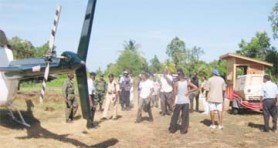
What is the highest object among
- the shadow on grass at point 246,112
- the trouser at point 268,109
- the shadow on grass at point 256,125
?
the trouser at point 268,109

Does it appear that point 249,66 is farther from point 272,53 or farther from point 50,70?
point 272,53

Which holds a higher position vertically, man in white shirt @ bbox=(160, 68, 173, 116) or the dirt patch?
man in white shirt @ bbox=(160, 68, 173, 116)

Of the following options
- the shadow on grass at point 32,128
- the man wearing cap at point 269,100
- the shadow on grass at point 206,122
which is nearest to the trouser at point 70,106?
the shadow on grass at point 32,128

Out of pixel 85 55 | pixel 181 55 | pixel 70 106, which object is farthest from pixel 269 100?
pixel 181 55

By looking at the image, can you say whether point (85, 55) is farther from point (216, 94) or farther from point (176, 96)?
point (216, 94)

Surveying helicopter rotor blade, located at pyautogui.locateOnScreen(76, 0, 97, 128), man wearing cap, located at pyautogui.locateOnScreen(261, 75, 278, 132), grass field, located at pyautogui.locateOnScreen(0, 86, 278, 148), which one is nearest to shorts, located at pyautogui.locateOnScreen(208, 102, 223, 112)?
grass field, located at pyautogui.locateOnScreen(0, 86, 278, 148)

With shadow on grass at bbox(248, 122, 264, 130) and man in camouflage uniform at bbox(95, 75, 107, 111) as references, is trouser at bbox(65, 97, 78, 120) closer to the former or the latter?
man in camouflage uniform at bbox(95, 75, 107, 111)

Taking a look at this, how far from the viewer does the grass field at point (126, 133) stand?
1110 centimetres

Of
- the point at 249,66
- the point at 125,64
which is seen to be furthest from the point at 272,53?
the point at 125,64

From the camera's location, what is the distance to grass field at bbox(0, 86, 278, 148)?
36.4ft

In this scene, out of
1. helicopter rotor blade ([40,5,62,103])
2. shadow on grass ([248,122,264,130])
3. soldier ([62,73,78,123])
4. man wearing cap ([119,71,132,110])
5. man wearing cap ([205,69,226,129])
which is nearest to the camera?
helicopter rotor blade ([40,5,62,103])

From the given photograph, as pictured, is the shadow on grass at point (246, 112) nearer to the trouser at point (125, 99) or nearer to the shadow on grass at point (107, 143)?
the trouser at point (125, 99)

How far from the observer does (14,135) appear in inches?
474

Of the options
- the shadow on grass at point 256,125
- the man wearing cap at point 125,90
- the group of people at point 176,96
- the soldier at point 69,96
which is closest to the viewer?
the group of people at point 176,96
